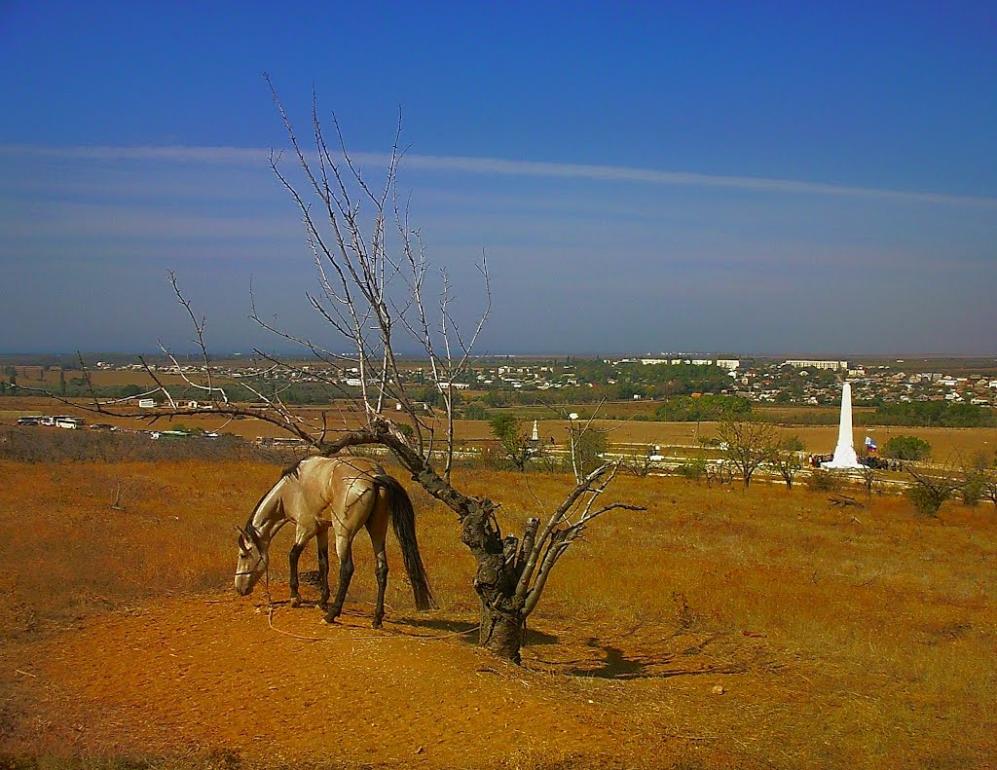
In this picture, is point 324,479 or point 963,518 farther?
point 963,518

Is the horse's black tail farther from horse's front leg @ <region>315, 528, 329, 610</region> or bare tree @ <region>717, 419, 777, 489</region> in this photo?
bare tree @ <region>717, 419, 777, 489</region>

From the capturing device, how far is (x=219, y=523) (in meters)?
18.1

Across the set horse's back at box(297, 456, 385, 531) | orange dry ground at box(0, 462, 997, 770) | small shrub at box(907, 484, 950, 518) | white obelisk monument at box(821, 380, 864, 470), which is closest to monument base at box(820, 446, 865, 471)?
white obelisk monument at box(821, 380, 864, 470)

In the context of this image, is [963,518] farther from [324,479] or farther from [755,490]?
[324,479]

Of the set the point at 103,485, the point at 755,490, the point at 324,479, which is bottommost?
the point at 755,490

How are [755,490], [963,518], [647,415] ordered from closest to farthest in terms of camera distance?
[963,518] → [755,490] → [647,415]

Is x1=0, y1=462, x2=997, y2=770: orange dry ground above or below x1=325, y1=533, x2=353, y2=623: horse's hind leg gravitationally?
below

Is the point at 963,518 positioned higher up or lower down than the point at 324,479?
lower down

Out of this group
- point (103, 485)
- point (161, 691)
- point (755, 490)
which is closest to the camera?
point (161, 691)

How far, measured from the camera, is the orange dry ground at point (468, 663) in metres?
6.54

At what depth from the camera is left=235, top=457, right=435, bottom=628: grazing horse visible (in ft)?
Answer: 31.7

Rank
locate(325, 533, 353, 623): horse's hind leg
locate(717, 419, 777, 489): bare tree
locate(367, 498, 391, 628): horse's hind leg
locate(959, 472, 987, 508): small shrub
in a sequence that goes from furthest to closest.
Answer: locate(717, 419, 777, 489): bare tree, locate(959, 472, 987, 508): small shrub, locate(367, 498, 391, 628): horse's hind leg, locate(325, 533, 353, 623): horse's hind leg

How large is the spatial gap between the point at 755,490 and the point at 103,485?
25991 millimetres

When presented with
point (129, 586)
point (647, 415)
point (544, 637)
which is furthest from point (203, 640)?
point (647, 415)
